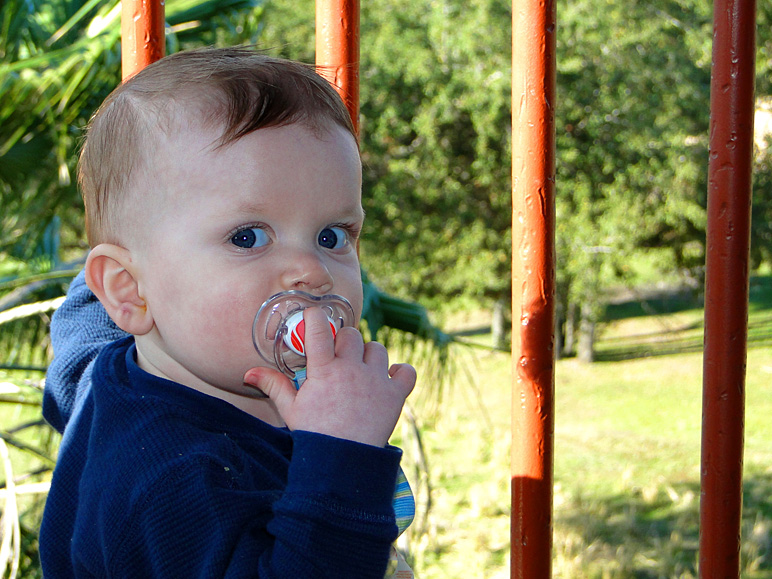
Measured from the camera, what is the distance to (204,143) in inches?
33.8

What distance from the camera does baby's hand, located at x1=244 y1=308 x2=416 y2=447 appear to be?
0.79 m

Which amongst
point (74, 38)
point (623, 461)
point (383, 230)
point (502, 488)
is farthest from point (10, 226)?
point (383, 230)

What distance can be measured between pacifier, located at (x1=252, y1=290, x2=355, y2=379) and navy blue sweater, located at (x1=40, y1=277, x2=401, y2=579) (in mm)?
93

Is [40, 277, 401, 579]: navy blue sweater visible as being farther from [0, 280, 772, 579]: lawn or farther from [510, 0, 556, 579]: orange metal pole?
[0, 280, 772, 579]: lawn

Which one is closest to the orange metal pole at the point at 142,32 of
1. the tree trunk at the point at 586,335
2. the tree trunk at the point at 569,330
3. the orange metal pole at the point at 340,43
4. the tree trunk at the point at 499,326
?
the orange metal pole at the point at 340,43

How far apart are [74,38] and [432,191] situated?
19.3 ft

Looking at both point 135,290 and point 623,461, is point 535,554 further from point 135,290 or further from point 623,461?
point 623,461

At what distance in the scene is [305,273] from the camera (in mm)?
857

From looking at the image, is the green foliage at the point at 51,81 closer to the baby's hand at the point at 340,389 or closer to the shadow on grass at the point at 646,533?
the baby's hand at the point at 340,389

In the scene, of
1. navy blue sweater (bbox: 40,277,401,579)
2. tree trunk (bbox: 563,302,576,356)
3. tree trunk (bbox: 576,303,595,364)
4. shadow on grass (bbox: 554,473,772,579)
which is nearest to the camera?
navy blue sweater (bbox: 40,277,401,579)

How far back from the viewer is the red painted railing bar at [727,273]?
837mm

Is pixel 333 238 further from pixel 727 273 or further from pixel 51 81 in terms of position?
pixel 51 81

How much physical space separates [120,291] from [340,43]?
386mm

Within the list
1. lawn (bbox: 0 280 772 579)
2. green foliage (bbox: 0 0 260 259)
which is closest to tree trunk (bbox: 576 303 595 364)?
lawn (bbox: 0 280 772 579)
